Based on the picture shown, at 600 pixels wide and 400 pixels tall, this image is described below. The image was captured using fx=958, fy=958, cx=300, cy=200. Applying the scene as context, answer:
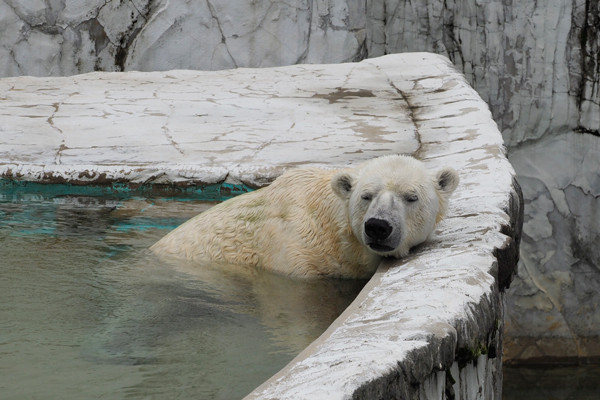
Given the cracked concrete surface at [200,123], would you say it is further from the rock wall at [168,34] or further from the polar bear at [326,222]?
the rock wall at [168,34]

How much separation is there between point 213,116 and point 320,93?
875 millimetres

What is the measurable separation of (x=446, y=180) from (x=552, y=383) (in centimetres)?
453

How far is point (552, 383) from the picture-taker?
736 centimetres

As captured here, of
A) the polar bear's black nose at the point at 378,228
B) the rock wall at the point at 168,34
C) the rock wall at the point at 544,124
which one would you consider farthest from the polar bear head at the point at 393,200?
the rock wall at the point at 168,34

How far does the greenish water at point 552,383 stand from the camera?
23.2ft

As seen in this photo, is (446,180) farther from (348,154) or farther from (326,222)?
(348,154)

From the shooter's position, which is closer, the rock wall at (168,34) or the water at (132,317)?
the water at (132,317)

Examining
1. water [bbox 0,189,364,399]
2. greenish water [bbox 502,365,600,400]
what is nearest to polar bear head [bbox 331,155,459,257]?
water [bbox 0,189,364,399]

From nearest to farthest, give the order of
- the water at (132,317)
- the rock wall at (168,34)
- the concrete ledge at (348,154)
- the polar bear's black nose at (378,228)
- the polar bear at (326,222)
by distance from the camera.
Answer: the concrete ledge at (348,154) → the water at (132,317) → the polar bear's black nose at (378,228) → the polar bear at (326,222) → the rock wall at (168,34)

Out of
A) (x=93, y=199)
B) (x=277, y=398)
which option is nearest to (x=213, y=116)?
(x=93, y=199)

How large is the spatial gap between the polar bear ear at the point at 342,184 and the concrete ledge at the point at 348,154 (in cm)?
32

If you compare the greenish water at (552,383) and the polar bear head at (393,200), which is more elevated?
the polar bear head at (393,200)

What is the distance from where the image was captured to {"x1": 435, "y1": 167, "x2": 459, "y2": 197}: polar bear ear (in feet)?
10.8

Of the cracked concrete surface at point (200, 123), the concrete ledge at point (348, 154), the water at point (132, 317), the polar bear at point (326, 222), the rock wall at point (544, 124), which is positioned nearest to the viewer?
the concrete ledge at point (348, 154)
